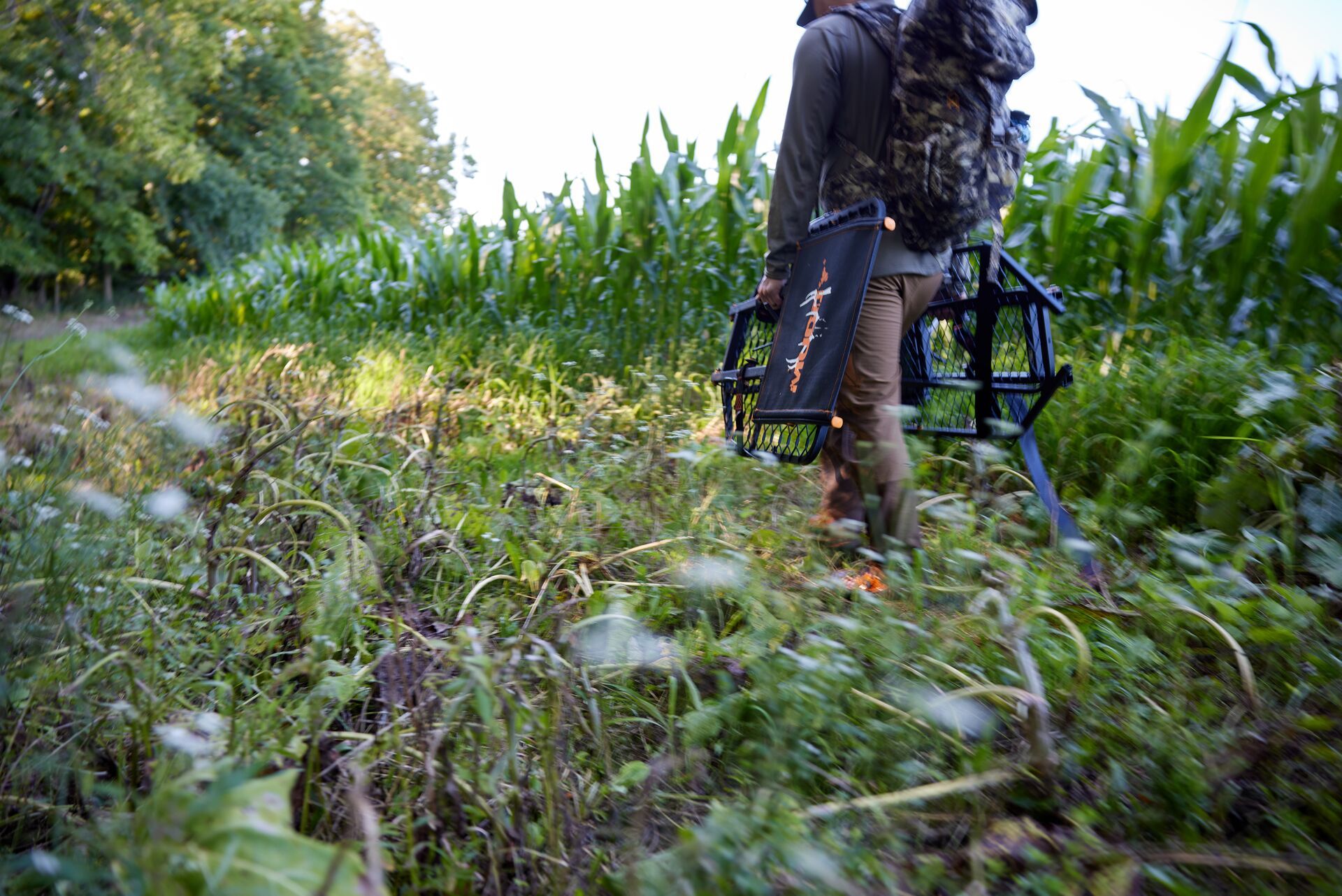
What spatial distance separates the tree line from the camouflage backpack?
36.9 ft

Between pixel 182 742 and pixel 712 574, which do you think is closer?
pixel 182 742

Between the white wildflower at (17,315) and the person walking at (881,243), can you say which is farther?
the person walking at (881,243)

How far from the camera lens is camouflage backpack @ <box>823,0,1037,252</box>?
2.29 metres

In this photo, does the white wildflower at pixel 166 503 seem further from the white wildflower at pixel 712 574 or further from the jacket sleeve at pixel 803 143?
the jacket sleeve at pixel 803 143

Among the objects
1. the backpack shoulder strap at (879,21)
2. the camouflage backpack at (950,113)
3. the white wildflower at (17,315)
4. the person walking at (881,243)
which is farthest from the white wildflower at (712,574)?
the white wildflower at (17,315)

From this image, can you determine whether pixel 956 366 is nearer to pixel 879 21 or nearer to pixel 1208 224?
pixel 879 21

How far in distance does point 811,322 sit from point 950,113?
0.68 meters

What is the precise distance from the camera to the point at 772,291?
277 cm

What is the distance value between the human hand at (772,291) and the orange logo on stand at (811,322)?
0.84 ft

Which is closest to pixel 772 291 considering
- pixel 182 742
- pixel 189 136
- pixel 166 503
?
pixel 166 503

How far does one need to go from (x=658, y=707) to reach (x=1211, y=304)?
314 cm

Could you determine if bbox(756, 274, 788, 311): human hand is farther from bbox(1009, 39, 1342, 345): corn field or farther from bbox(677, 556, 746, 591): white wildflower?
bbox(1009, 39, 1342, 345): corn field

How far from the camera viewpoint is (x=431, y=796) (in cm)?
141

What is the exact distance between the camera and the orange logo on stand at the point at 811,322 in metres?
2.46
